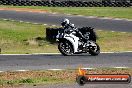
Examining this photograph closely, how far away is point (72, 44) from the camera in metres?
19.9

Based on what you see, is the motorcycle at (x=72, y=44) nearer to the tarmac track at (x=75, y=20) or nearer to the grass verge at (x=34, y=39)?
the grass verge at (x=34, y=39)

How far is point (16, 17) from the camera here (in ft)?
130

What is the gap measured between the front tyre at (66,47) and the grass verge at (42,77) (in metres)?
4.17

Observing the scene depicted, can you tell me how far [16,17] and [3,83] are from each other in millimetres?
26972

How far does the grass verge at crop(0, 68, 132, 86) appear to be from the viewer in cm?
1318

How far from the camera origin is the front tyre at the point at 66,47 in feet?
64.8

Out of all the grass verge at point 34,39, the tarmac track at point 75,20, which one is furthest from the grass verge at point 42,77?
the tarmac track at point 75,20

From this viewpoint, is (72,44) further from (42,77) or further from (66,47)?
(42,77)

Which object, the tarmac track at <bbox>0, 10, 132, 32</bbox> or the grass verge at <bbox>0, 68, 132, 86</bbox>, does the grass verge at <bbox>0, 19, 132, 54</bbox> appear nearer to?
the tarmac track at <bbox>0, 10, 132, 32</bbox>

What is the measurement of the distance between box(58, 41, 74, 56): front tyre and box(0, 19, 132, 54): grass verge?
5.62 m

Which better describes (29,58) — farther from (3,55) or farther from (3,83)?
(3,83)

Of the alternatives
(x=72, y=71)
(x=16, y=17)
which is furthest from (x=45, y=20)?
(x=72, y=71)

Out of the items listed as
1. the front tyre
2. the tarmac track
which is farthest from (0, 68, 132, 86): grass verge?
the tarmac track

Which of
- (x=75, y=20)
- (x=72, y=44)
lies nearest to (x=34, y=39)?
(x=72, y=44)
